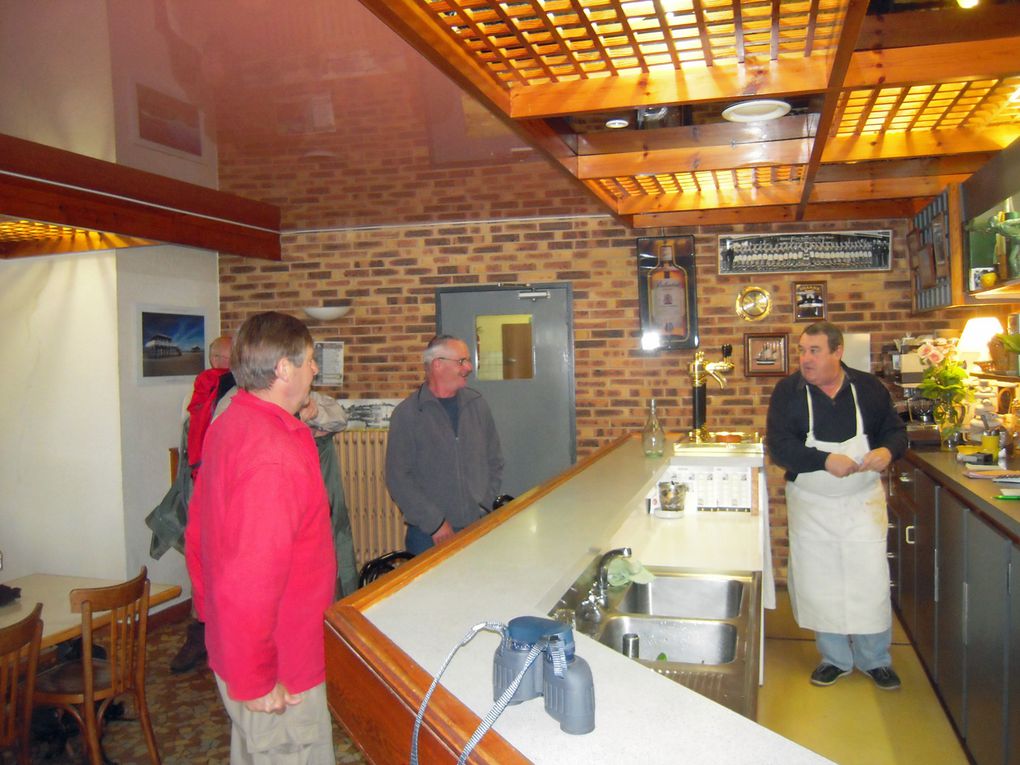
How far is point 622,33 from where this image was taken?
2344 millimetres

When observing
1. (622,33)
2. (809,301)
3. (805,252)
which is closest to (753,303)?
(809,301)

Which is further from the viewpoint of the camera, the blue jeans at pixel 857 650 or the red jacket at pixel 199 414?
the blue jeans at pixel 857 650

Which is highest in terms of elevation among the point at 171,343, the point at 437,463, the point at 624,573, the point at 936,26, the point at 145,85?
the point at 145,85

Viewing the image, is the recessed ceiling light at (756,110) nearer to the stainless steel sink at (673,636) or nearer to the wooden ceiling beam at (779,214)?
the stainless steel sink at (673,636)

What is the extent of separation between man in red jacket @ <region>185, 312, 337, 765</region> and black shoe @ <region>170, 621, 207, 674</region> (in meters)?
2.57

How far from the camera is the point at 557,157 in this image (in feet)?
11.2

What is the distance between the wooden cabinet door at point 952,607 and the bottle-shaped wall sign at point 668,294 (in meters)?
2.29

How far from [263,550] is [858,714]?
10.3 ft

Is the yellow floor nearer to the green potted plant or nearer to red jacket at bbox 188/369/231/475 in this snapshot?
the green potted plant

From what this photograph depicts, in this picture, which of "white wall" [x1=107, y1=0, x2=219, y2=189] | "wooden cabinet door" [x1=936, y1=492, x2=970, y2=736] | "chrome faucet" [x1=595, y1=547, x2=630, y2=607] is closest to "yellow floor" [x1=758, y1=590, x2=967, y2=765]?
"wooden cabinet door" [x1=936, y1=492, x2=970, y2=736]

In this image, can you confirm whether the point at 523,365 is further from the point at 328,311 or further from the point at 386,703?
the point at 386,703

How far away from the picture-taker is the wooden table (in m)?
3.27

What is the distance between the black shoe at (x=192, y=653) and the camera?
4.53 m

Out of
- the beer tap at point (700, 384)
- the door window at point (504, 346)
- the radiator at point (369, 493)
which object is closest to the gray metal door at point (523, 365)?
the door window at point (504, 346)
